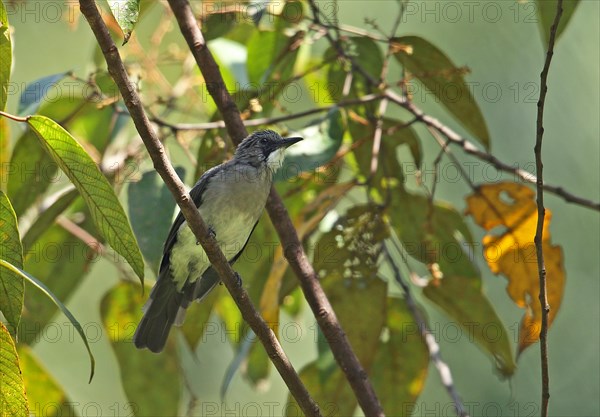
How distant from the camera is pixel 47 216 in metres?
3.48

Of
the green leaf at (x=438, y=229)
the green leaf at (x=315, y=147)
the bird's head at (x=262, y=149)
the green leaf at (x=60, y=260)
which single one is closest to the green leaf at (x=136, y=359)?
the green leaf at (x=60, y=260)

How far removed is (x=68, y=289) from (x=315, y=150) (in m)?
1.41

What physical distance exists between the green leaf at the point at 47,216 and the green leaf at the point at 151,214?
0.86 feet

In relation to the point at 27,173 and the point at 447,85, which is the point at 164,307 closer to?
the point at 27,173

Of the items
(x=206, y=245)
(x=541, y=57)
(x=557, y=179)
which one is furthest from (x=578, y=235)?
(x=206, y=245)

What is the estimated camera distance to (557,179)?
6355 mm

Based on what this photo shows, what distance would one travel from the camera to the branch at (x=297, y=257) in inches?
116

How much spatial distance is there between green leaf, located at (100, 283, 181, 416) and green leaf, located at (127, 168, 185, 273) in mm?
836

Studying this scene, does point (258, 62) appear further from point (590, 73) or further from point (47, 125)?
point (590, 73)

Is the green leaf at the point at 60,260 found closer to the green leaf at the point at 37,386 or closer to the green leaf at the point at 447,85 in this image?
the green leaf at the point at 37,386

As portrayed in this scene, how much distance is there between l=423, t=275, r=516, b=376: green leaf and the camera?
3.46m

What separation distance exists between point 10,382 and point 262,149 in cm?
229

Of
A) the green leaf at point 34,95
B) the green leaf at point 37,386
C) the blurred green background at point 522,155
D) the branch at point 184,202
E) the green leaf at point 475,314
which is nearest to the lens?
the branch at point 184,202

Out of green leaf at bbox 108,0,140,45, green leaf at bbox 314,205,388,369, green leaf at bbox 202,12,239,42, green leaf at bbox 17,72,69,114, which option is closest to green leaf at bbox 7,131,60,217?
green leaf at bbox 17,72,69,114
